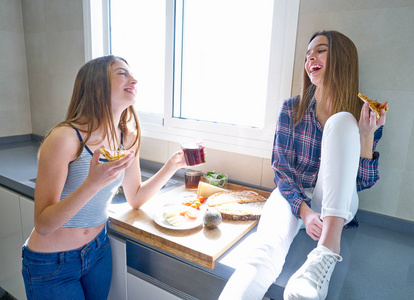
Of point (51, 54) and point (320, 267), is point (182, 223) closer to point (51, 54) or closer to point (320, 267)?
point (320, 267)

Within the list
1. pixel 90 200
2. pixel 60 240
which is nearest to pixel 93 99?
pixel 90 200

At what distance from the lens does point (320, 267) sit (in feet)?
2.74

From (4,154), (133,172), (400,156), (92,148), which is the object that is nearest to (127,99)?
(92,148)

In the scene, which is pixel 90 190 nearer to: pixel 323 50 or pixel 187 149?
pixel 187 149

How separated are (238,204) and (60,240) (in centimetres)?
69

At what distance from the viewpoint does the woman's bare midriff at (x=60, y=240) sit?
1.06m

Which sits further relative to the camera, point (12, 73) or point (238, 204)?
point (12, 73)

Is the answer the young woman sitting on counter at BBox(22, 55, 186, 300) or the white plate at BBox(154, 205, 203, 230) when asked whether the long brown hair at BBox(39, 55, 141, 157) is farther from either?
the white plate at BBox(154, 205, 203, 230)

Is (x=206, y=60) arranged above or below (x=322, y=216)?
above

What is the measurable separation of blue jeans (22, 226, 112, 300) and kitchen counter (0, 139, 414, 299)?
0.40 ft

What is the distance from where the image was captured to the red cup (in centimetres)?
126

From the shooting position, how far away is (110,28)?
2.08 m

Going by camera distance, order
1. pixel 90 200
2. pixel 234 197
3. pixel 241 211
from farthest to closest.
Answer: pixel 234 197, pixel 241 211, pixel 90 200

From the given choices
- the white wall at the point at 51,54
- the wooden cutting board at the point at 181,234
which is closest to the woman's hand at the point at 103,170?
the wooden cutting board at the point at 181,234
